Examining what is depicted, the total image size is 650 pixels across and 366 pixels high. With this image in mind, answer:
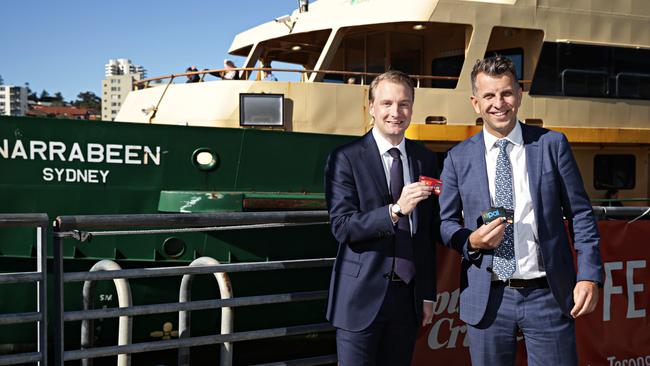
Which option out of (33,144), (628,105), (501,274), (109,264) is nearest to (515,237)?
(501,274)

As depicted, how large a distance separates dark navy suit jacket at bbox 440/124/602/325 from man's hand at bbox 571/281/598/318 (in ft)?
0.10

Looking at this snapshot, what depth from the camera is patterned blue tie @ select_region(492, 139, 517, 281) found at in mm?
2766

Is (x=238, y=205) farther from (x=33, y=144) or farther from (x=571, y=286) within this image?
(x=571, y=286)

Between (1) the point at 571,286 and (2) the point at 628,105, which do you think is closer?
(1) the point at 571,286

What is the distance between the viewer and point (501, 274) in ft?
9.06

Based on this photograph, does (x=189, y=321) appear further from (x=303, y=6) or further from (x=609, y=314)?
(x=303, y=6)

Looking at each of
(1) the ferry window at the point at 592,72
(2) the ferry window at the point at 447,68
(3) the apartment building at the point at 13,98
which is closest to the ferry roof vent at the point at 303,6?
(2) the ferry window at the point at 447,68

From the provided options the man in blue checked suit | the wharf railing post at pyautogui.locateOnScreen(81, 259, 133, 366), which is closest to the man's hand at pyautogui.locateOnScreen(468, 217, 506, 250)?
the man in blue checked suit

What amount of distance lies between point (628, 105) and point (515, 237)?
6.55 metres

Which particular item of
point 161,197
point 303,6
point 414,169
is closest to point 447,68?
point 303,6

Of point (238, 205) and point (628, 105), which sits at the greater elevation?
point (628, 105)

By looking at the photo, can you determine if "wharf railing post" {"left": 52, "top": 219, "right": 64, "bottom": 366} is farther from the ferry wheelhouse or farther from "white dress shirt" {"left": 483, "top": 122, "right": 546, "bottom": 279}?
the ferry wheelhouse

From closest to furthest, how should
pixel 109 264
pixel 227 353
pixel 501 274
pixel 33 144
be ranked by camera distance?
pixel 501 274
pixel 227 353
pixel 109 264
pixel 33 144

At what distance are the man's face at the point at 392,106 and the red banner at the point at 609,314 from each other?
4.21 ft
